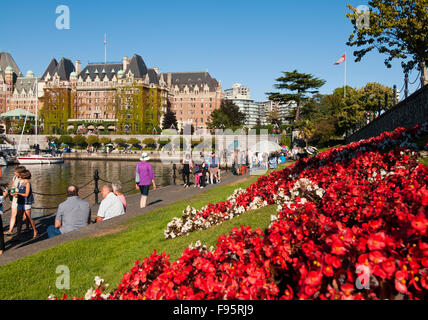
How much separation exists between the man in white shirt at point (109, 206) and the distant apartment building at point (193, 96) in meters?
108

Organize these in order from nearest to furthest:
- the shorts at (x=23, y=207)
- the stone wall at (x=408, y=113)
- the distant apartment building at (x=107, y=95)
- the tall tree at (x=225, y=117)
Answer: the shorts at (x=23, y=207) < the stone wall at (x=408, y=113) < the distant apartment building at (x=107, y=95) < the tall tree at (x=225, y=117)

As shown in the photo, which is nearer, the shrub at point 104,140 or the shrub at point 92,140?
the shrub at point 92,140

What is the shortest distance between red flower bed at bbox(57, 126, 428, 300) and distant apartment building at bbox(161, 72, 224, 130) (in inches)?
4477

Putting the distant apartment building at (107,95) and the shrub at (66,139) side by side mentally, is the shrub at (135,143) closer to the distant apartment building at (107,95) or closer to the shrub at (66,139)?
the distant apartment building at (107,95)

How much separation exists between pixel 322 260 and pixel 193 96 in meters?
118

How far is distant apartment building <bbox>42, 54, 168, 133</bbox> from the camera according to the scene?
93.6 meters

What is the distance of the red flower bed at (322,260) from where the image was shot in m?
2.47

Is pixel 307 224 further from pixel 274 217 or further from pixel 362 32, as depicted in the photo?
pixel 362 32

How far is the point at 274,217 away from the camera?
4.95 m

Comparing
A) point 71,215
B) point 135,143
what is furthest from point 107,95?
point 71,215

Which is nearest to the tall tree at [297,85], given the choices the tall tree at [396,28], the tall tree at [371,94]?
the tall tree at [371,94]

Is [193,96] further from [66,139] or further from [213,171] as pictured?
[213,171]

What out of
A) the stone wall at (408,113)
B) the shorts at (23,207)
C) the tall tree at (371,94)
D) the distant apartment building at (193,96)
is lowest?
the shorts at (23,207)

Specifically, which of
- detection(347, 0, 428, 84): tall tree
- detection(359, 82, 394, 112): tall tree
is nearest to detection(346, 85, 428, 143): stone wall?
detection(347, 0, 428, 84): tall tree
